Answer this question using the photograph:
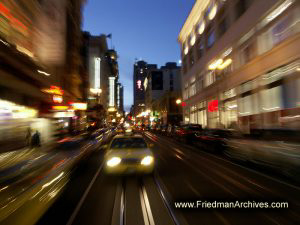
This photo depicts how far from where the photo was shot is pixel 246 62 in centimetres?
2453

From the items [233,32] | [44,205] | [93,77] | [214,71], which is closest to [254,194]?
[44,205]

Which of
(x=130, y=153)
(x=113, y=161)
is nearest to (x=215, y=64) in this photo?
(x=130, y=153)

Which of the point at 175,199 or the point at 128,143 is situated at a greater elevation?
the point at 128,143

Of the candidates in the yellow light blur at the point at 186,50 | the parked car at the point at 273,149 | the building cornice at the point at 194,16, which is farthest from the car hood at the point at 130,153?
the yellow light blur at the point at 186,50

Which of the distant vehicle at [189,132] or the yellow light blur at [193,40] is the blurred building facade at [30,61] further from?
the yellow light blur at [193,40]

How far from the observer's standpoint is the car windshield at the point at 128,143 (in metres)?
9.74

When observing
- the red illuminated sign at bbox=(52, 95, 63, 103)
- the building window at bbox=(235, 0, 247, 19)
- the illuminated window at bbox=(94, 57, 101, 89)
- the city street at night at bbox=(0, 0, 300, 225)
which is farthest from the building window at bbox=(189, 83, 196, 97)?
the illuminated window at bbox=(94, 57, 101, 89)

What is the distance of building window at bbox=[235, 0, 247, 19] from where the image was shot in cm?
2445

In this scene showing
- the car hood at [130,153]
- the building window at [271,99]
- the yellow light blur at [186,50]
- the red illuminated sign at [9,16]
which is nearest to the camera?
the car hood at [130,153]

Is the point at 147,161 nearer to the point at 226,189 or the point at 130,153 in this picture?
the point at 130,153

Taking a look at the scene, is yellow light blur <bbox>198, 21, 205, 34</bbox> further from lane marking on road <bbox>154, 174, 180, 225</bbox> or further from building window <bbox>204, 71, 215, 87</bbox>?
lane marking on road <bbox>154, 174, 180, 225</bbox>

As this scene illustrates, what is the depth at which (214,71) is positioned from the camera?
33.7m

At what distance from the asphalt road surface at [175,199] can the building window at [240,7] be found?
19907 mm

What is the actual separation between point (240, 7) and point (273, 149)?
2092 centimetres
